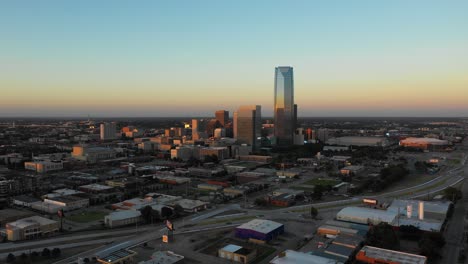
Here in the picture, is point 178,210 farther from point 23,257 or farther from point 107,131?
point 107,131

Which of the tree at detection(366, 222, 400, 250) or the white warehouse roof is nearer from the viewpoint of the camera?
the tree at detection(366, 222, 400, 250)

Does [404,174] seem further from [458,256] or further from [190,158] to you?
[190,158]

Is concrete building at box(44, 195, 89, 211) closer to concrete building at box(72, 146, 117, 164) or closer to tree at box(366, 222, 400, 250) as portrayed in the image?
tree at box(366, 222, 400, 250)

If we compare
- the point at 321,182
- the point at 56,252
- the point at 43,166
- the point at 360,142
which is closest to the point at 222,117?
the point at 360,142

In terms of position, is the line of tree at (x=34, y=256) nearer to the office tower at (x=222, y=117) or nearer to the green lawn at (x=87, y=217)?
the green lawn at (x=87, y=217)

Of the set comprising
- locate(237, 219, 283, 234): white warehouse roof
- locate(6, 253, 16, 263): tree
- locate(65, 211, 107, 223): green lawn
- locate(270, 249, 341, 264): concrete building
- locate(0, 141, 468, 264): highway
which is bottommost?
locate(65, 211, 107, 223): green lawn

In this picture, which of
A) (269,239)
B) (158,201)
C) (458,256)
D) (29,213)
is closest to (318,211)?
(269,239)

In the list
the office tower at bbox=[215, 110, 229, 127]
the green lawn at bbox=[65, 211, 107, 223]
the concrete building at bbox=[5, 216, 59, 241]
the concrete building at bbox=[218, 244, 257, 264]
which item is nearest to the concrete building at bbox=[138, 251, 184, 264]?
the concrete building at bbox=[218, 244, 257, 264]
